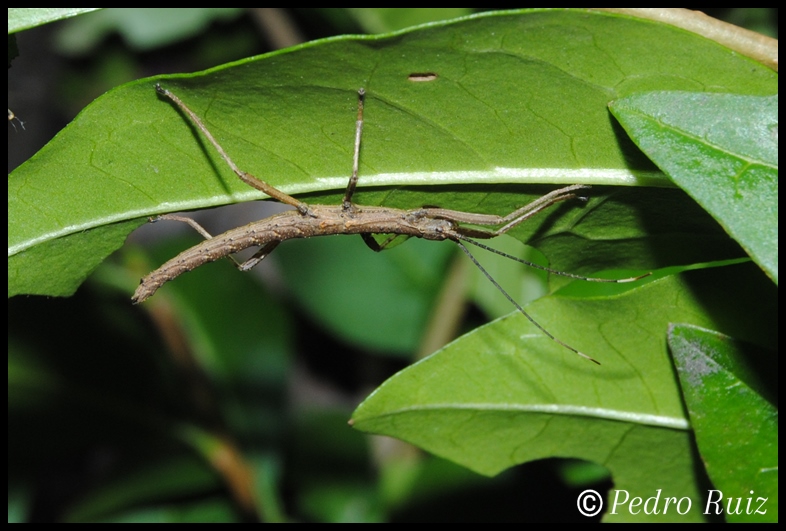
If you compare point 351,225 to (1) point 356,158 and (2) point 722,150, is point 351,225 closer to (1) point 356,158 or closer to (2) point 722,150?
(1) point 356,158

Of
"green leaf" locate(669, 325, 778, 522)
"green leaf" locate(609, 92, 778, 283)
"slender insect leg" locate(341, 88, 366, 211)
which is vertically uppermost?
"slender insect leg" locate(341, 88, 366, 211)

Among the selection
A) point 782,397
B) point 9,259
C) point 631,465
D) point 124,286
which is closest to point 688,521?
point 631,465

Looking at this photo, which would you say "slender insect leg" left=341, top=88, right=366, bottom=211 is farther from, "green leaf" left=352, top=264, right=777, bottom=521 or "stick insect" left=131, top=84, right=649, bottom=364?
"green leaf" left=352, top=264, right=777, bottom=521

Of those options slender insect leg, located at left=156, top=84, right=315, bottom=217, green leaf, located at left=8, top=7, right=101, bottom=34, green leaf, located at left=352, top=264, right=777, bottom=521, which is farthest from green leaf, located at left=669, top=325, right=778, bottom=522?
green leaf, located at left=8, top=7, right=101, bottom=34

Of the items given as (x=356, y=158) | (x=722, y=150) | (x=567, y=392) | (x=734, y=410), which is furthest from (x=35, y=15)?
(x=734, y=410)

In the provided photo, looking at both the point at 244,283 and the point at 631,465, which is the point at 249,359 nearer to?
the point at 244,283

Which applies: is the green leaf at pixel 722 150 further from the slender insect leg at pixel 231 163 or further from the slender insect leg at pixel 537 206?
the slender insect leg at pixel 231 163
